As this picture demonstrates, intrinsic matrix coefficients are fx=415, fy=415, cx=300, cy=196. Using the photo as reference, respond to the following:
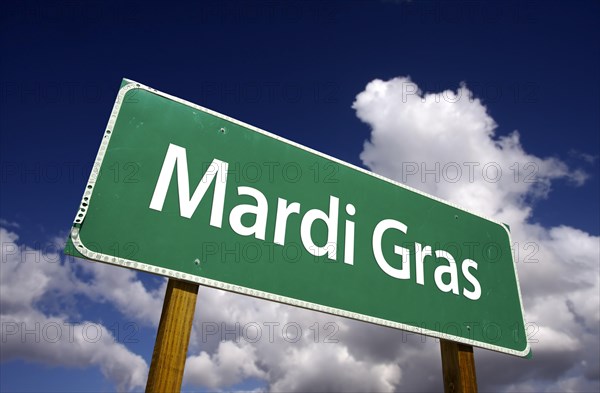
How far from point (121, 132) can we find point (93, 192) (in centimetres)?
44

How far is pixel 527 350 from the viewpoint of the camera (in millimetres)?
3725

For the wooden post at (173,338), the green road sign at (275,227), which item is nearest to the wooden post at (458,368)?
the green road sign at (275,227)

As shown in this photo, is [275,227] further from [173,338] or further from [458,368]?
[458,368]

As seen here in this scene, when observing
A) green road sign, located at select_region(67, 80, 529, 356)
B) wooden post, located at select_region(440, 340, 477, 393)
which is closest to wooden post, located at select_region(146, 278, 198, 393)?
green road sign, located at select_region(67, 80, 529, 356)

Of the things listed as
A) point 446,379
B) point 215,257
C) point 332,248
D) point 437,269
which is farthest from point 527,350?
point 215,257

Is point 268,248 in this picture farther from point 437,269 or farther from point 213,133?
point 437,269

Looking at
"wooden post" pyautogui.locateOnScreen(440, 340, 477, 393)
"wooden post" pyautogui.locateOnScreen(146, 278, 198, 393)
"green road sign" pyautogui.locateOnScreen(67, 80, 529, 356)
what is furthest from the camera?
"wooden post" pyautogui.locateOnScreen(440, 340, 477, 393)

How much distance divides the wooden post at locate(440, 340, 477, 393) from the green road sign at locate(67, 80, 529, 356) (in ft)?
0.46

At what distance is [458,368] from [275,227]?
1.95 metres

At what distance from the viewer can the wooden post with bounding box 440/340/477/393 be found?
3352 millimetres

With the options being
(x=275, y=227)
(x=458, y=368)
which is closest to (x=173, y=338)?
(x=275, y=227)

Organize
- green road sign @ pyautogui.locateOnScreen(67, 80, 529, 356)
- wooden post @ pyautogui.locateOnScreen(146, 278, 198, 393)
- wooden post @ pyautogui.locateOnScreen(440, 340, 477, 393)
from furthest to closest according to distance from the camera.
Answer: wooden post @ pyautogui.locateOnScreen(440, 340, 477, 393), green road sign @ pyautogui.locateOnScreen(67, 80, 529, 356), wooden post @ pyautogui.locateOnScreen(146, 278, 198, 393)

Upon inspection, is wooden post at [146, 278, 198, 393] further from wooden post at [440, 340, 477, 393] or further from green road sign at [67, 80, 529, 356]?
Answer: wooden post at [440, 340, 477, 393]

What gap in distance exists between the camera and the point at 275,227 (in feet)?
9.09
